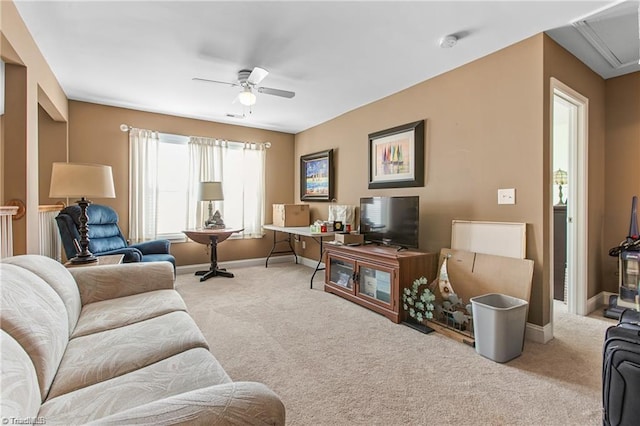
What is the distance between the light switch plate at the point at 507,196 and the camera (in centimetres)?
260

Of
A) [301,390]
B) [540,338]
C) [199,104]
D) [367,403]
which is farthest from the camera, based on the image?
[199,104]

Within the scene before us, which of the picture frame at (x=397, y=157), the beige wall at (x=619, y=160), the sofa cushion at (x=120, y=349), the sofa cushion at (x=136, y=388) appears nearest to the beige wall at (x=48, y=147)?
the sofa cushion at (x=120, y=349)

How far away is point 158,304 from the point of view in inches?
76.0

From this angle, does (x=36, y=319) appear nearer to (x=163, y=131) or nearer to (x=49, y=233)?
(x=49, y=233)

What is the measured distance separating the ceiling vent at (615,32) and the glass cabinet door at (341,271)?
289 cm

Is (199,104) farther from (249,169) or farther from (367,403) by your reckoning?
(367,403)

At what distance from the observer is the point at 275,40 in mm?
2566

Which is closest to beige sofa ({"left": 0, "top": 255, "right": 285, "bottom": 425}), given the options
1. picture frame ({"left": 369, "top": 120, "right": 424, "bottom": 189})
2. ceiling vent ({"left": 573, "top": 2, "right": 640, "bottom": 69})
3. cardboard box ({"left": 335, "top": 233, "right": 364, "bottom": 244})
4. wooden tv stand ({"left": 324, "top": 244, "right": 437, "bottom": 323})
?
wooden tv stand ({"left": 324, "top": 244, "right": 437, "bottom": 323})

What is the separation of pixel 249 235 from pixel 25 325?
4.29 metres

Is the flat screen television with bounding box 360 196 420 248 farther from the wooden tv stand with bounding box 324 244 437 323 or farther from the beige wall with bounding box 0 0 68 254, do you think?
the beige wall with bounding box 0 0 68 254

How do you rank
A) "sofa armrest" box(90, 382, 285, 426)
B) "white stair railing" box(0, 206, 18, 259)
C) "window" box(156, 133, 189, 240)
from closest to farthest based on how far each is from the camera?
"sofa armrest" box(90, 382, 285, 426) < "white stair railing" box(0, 206, 18, 259) < "window" box(156, 133, 189, 240)

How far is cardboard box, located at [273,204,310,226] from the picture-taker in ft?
16.6

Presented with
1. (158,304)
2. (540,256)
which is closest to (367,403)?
(158,304)

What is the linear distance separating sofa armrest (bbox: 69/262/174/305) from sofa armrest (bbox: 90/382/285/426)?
161cm
